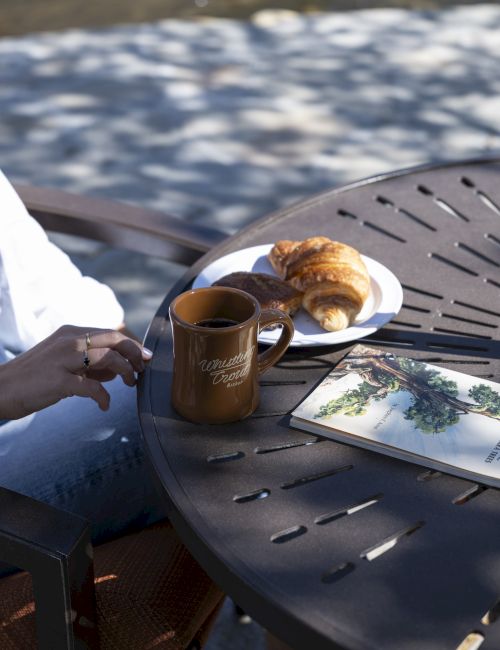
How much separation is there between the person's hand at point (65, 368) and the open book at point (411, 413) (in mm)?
258

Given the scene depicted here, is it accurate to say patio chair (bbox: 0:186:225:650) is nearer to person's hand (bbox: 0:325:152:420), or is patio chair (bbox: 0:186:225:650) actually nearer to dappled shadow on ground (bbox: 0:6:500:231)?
person's hand (bbox: 0:325:152:420)

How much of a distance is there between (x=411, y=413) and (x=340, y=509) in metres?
0.19

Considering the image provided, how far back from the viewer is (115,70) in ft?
15.8

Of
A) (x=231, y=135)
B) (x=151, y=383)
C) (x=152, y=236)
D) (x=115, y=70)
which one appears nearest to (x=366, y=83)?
(x=231, y=135)

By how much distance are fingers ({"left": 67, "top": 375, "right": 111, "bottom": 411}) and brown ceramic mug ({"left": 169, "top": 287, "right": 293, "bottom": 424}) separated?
0.13 meters

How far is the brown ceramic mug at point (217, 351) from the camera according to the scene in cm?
106

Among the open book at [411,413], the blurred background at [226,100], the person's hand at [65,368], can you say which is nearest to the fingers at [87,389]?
the person's hand at [65,368]

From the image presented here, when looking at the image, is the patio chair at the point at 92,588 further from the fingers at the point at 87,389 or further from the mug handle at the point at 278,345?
the mug handle at the point at 278,345

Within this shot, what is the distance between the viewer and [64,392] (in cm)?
123

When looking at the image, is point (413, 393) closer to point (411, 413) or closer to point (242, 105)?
point (411, 413)

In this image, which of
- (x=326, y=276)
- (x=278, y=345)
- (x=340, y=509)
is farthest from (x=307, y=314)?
(x=340, y=509)

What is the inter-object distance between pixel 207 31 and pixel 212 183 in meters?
1.96

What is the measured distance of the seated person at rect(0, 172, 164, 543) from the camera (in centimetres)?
124

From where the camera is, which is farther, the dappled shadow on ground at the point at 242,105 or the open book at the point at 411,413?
the dappled shadow on ground at the point at 242,105
